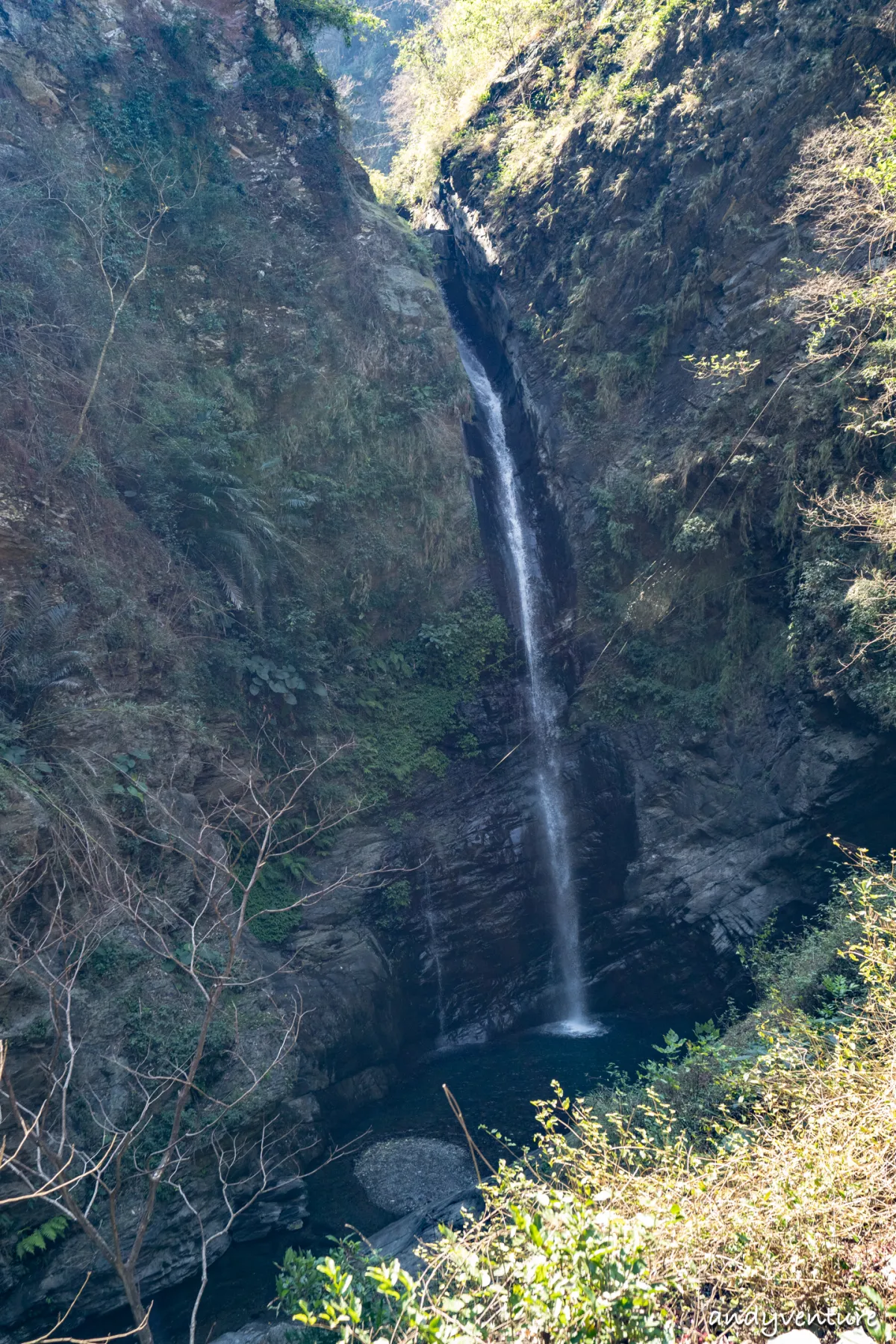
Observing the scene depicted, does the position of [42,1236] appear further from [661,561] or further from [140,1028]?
[661,561]

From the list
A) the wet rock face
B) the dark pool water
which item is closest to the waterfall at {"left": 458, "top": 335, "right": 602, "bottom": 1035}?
the wet rock face

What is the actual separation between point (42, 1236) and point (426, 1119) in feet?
18.5

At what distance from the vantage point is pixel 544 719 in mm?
14750

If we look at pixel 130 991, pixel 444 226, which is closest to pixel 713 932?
pixel 130 991

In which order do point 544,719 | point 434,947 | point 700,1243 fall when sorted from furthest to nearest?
point 544,719 → point 434,947 → point 700,1243

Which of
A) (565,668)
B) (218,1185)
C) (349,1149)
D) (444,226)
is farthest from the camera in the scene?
(444,226)

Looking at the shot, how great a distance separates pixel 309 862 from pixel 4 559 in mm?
6251

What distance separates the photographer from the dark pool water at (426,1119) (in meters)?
7.61

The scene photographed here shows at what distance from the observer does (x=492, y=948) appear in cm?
1328

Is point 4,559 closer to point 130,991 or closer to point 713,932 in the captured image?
point 130,991

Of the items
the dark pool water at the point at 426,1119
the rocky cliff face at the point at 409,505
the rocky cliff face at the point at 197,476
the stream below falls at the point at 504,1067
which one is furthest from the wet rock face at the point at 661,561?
the rocky cliff face at the point at 197,476

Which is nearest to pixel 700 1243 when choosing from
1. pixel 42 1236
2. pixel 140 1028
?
pixel 42 1236

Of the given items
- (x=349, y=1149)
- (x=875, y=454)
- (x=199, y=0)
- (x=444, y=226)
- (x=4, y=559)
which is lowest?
(x=349, y=1149)

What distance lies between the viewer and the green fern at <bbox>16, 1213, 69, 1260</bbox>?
6438 mm
